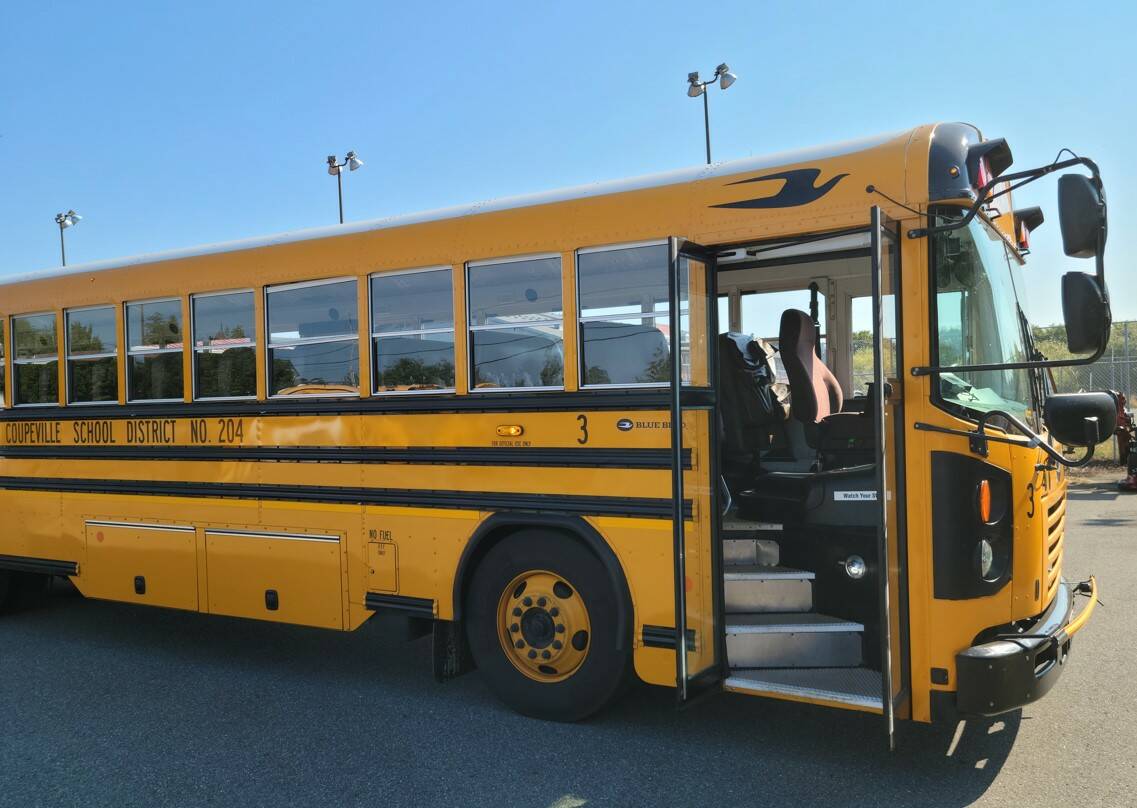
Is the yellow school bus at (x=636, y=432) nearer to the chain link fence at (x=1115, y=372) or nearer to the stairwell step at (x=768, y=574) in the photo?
the stairwell step at (x=768, y=574)

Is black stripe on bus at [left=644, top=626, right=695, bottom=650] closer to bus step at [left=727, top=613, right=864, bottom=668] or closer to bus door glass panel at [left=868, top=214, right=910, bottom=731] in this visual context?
bus step at [left=727, top=613, right=864, bottom=668]

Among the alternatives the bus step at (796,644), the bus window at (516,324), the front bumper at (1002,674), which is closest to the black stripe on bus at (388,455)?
the bus window at (516,324)

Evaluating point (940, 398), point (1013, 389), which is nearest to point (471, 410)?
point (940, 398)

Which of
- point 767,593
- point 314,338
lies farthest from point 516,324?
point 767,593

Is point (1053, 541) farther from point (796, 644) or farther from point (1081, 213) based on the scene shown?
point (1081, 213)

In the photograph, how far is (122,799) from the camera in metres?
3.85

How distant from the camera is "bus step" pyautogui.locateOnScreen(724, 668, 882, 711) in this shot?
3.79 metres

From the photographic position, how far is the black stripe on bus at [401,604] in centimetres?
488

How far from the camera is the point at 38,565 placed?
659 cm

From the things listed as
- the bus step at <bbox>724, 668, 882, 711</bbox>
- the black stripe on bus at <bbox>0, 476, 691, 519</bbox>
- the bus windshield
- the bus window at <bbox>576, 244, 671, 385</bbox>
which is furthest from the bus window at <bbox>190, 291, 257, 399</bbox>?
the bus windshield

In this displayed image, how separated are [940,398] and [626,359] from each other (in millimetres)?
1355

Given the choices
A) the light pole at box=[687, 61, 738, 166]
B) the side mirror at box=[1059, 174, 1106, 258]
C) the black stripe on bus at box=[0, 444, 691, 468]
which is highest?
the light pole at box=[687, 61, 738, 166]

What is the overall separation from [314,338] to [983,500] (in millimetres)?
3438

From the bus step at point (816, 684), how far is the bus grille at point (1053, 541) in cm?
82
